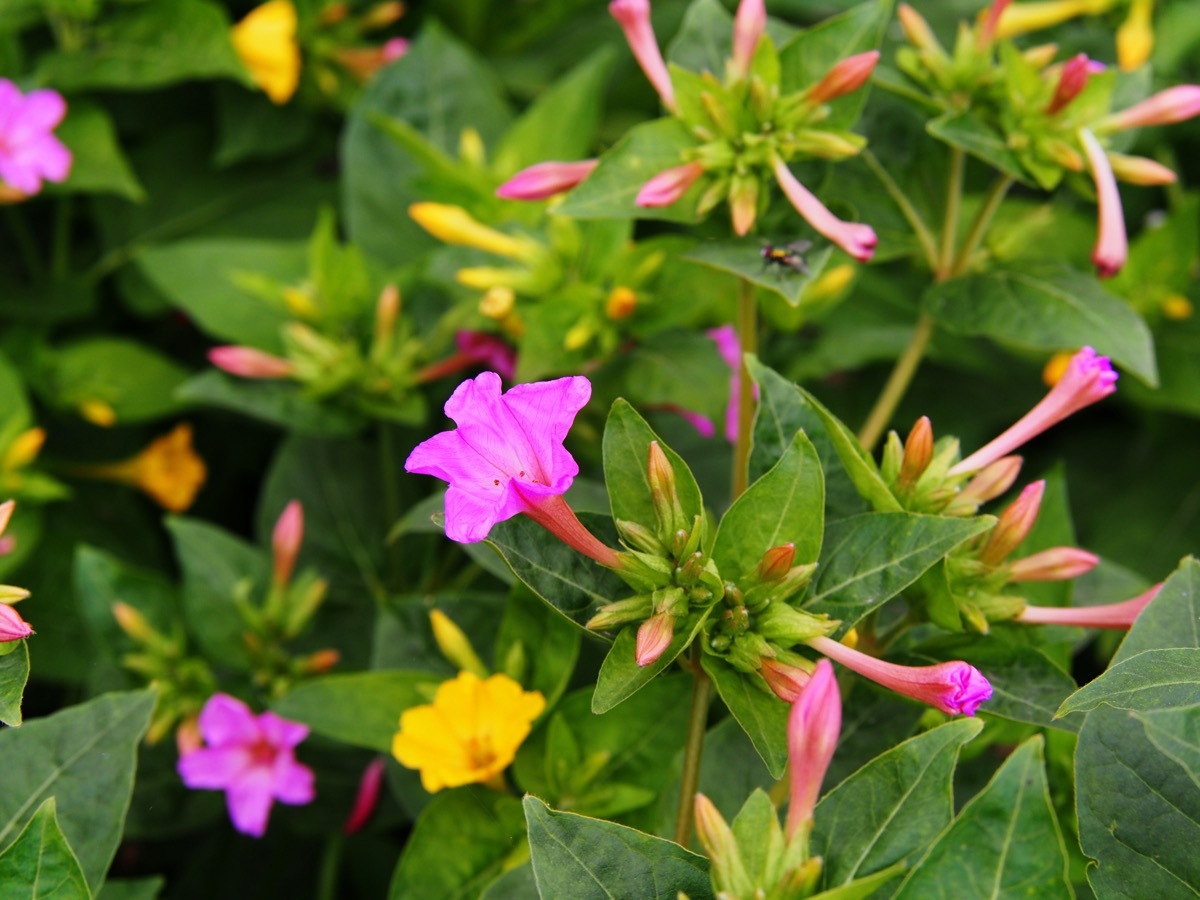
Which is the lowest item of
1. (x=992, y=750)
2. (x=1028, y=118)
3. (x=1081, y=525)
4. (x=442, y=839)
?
(x=1081, y=525)

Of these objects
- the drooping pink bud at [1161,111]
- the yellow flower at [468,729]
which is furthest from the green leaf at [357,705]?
the drooping pink bud at [1161,111]

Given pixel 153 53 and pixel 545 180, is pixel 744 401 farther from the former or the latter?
pixel 153 53

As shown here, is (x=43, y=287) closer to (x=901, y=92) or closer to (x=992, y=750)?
(x=901, y=92)

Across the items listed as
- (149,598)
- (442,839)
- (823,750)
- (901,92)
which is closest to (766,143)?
(901,92)

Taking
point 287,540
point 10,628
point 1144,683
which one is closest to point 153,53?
point 287,540

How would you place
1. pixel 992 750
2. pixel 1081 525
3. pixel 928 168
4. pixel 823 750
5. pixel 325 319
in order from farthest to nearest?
1. pixel 1081 525
2. pixel 325 319
3. pixel 928 168
4. pixel 992 750
5. pixel 823 750

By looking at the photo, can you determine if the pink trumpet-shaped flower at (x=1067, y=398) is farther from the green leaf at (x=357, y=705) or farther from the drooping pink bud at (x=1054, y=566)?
the green leaf at (x=357, y=705)
